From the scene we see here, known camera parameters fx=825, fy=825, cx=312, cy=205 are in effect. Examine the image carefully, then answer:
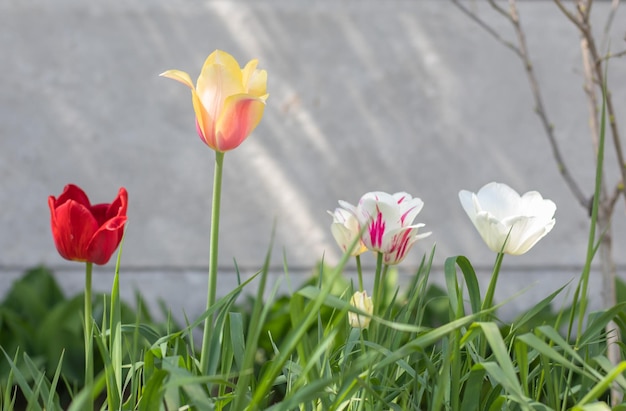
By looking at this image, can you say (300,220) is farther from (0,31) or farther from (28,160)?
(0,31)

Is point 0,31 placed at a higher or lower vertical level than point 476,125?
higher

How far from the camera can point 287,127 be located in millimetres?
2316

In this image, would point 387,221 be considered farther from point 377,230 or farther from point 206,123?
point 206,123

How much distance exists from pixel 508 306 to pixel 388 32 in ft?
2.76

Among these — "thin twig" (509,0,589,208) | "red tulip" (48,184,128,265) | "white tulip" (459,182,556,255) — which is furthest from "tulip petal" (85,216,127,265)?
"thin twig" (509,0,589,208)

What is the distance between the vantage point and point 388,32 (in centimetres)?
232

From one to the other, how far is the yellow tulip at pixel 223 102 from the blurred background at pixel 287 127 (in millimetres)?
1719

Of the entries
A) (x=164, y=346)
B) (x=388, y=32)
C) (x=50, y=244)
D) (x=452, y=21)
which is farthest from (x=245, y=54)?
(x=164, y=346)

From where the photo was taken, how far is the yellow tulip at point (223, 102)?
567 mm

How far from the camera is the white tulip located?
57cm

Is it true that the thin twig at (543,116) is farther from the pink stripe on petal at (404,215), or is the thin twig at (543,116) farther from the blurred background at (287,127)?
the blurred background at (287,127)

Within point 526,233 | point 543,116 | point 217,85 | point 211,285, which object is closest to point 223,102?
point 217,85

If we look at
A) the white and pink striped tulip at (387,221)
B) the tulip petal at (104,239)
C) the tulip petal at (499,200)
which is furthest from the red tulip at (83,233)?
the tulip petal at (499,200)

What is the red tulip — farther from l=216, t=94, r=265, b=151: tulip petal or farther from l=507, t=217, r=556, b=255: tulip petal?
l=507, t=217, r=556, b=255: tulip petal
